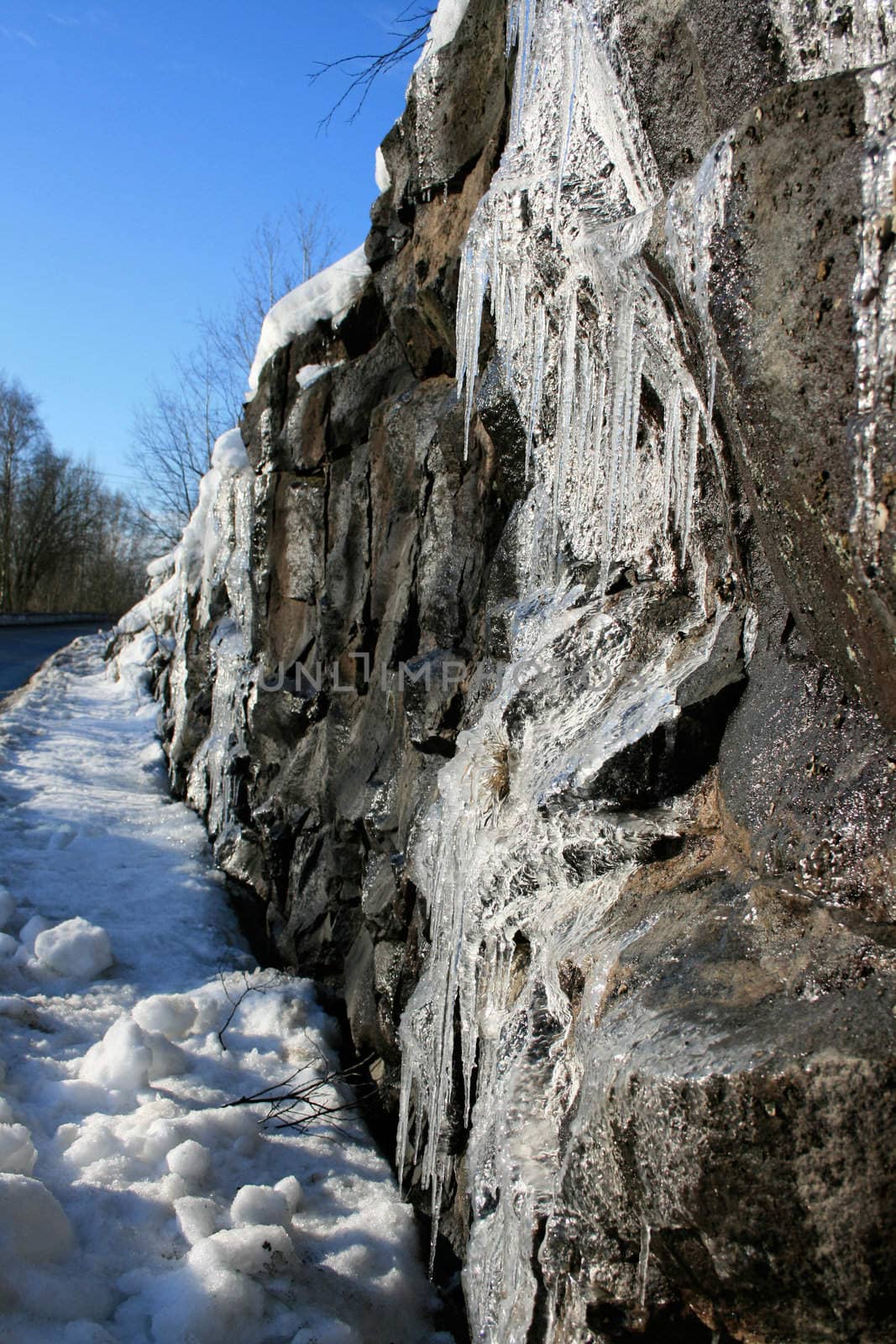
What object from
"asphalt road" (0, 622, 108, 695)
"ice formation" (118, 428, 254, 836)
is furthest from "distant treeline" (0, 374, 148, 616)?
"ice formation" (118, 428, 254, 836)

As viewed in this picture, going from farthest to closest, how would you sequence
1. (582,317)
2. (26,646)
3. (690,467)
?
1. (26,646)
2. (582,317)
3. (690,467)

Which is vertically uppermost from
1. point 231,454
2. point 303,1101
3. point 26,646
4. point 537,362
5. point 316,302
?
point 316,302

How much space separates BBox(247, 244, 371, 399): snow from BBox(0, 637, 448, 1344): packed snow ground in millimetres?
3695

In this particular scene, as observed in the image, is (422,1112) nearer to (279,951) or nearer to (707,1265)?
(707,1265)

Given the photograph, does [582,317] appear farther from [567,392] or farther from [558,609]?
[558,609]

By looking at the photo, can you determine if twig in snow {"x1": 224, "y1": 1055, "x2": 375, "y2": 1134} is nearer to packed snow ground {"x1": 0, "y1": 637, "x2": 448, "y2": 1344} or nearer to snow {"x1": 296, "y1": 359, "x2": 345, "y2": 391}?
packed snow ground {"x1": 0, "y1": 637, "x2": 448, "y2": 1344}

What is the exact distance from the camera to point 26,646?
1958 cm

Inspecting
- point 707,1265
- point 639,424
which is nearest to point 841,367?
point 639,424

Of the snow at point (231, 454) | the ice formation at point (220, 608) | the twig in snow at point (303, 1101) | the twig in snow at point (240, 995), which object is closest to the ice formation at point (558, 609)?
the twig in snow at point (303, 1101)

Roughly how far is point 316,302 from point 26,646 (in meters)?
15.4

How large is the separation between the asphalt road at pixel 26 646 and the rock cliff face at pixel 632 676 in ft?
33.7

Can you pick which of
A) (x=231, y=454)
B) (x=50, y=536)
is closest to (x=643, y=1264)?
(x=231, y=454)

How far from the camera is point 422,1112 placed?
3.66 m

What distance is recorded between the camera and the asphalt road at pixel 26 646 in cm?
1486
